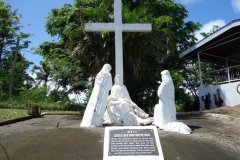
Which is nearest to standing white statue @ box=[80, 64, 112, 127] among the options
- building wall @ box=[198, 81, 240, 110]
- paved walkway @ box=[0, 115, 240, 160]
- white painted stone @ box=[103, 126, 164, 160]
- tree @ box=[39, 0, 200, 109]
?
paved walkway @ box=[0, 115, 240, 160]

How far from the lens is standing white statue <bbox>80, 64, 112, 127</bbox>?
685cm

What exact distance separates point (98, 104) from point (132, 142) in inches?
114

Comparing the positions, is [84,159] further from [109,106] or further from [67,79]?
[67,79]

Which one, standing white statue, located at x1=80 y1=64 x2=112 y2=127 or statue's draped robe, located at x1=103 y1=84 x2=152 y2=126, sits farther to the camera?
statue's draped robe, located at x1=103 y1=84 x2=152 y2=126

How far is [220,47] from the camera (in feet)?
48.4

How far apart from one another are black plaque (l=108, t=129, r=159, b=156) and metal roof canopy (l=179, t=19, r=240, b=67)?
964 cm

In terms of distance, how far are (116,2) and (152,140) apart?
6.79 meters

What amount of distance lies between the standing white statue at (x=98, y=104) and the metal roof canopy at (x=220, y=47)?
8160 millimetres

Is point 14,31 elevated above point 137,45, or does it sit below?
above

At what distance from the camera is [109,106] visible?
7.31 meters

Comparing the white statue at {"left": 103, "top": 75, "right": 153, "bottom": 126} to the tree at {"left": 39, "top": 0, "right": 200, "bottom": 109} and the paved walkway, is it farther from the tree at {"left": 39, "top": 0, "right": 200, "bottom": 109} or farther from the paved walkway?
the tree at {"left": 39, "top": 0, "right": 200, "bottom": 109}

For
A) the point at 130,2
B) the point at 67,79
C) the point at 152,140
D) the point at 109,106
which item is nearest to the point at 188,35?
the point at 130,2

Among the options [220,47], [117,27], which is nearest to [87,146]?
[117,27]

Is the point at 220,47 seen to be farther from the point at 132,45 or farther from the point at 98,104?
the point at 98,104
